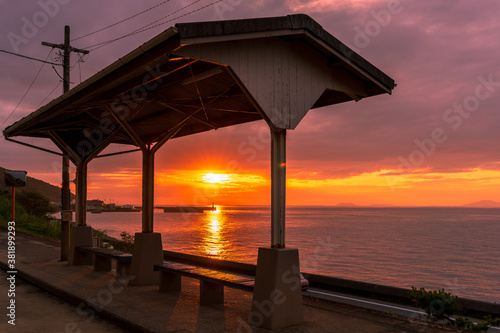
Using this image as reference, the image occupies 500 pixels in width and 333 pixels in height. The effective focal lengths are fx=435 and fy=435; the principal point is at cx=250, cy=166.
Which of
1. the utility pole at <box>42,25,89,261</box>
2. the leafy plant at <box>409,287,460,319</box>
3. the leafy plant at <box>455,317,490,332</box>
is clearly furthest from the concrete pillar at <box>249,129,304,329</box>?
the utility pole at <box>42,25,89,261</box>

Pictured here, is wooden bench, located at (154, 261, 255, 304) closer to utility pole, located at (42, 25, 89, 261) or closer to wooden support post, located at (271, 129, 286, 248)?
wooden support post, located at (271, 129, 286, 248)

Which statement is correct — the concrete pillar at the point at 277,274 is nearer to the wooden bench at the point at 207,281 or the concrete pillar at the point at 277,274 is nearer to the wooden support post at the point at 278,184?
the wooden support post at the point at 278,184

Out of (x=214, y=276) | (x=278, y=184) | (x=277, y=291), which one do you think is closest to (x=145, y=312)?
(x=214, y=276)

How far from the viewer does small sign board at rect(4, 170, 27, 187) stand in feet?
45.7

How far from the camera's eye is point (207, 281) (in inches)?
295

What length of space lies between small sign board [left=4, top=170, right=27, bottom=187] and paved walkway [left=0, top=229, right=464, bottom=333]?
4638 millimetres

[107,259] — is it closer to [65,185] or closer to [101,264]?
[101,264]

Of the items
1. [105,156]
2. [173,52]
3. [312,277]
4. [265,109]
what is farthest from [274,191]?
[105,156]

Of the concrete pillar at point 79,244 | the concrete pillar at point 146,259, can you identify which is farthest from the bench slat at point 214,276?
the concrete pillar at point 79,244

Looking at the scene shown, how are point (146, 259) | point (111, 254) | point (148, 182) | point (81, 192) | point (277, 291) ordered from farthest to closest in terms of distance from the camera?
point (81, 192)
point (111, 254)
point (148, 182)
point (146, 259)
point (277, 291)

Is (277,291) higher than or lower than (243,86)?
lower

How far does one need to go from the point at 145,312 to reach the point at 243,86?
155 inches

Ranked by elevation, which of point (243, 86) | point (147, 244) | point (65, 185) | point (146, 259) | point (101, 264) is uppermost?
point (243, 86)

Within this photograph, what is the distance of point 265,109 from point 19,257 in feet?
38.4
